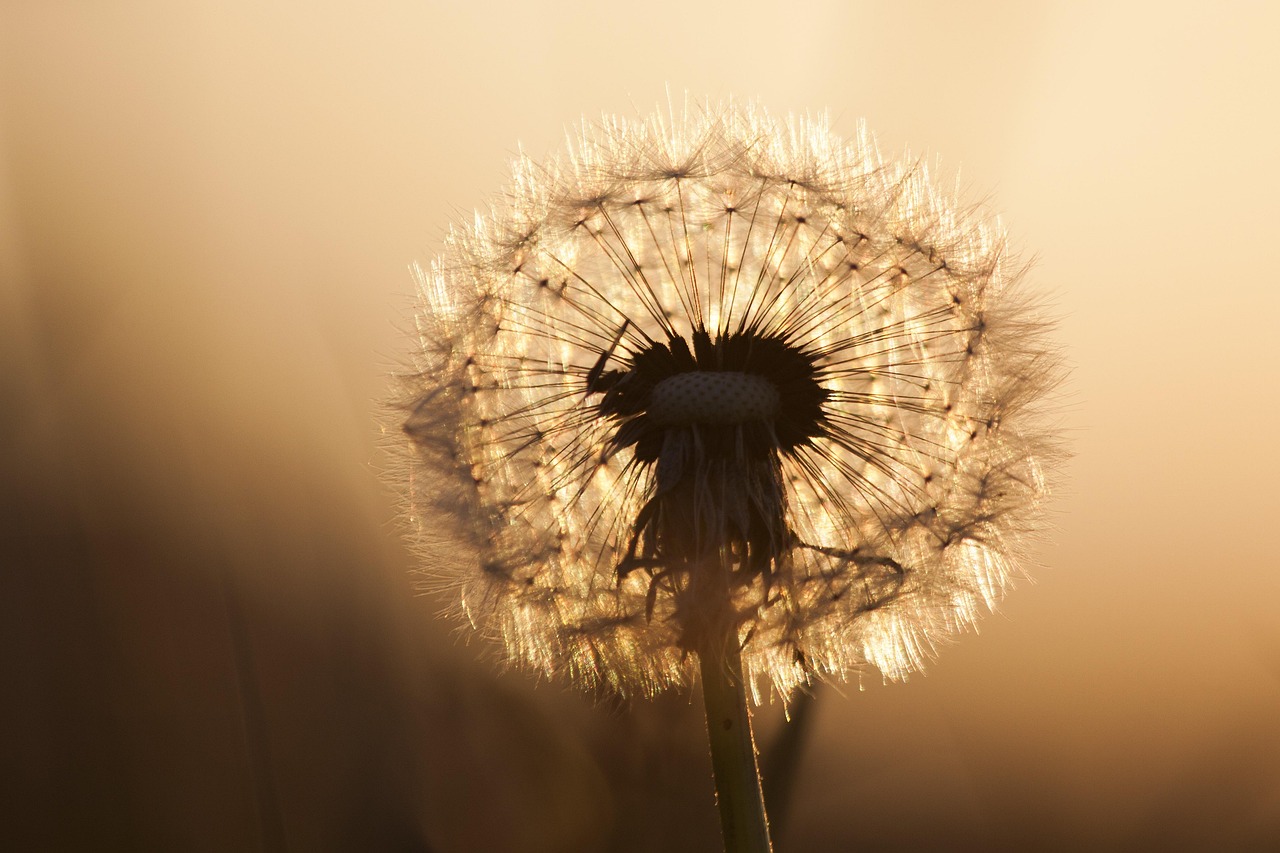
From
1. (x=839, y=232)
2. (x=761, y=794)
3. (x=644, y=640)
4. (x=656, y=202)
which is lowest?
(x=761, y=794)

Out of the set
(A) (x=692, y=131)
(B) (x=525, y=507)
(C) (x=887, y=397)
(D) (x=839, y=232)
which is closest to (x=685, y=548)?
(B) (x=525, y=507)

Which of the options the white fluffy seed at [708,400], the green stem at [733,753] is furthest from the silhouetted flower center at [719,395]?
the green stem at [733,753]

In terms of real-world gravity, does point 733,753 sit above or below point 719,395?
below

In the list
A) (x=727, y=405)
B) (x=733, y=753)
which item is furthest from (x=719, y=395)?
(x=733, y=753)

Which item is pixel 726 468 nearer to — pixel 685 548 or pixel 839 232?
pixel 685 548

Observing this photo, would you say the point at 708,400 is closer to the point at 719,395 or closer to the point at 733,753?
the point at 719,395

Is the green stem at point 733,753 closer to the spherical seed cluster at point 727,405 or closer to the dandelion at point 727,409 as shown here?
the dandelion at point 727,409
